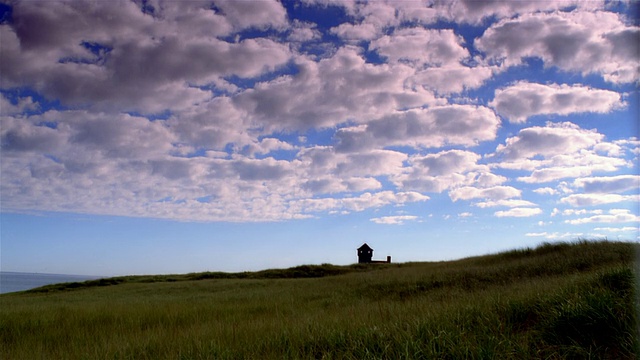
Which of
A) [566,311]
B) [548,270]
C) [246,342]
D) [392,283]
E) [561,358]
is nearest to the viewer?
[561,358]

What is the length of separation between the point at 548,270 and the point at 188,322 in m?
11.8

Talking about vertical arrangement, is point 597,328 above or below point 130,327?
above

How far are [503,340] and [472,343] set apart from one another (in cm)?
37

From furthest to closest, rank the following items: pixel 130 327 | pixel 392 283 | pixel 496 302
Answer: pixel 392 283 → pixel 130 327 → pixel 496 302

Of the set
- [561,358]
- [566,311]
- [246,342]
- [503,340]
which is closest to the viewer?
[561,358]

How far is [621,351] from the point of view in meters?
5.11

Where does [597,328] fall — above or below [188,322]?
above

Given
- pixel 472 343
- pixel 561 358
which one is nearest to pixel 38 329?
pixel 472 343

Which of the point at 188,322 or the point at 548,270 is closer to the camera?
the point at 188,322

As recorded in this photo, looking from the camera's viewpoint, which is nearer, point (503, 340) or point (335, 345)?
point (503, 340)

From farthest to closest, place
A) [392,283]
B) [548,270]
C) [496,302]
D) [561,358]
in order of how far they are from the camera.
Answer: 1. [392,283]
2. [548,270]
3. [496,302]
4. [561,358]

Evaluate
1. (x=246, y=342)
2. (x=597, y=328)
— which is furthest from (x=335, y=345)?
(x=597, y=328)

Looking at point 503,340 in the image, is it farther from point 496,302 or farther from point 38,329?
point 38,329

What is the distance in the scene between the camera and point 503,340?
5.40m
